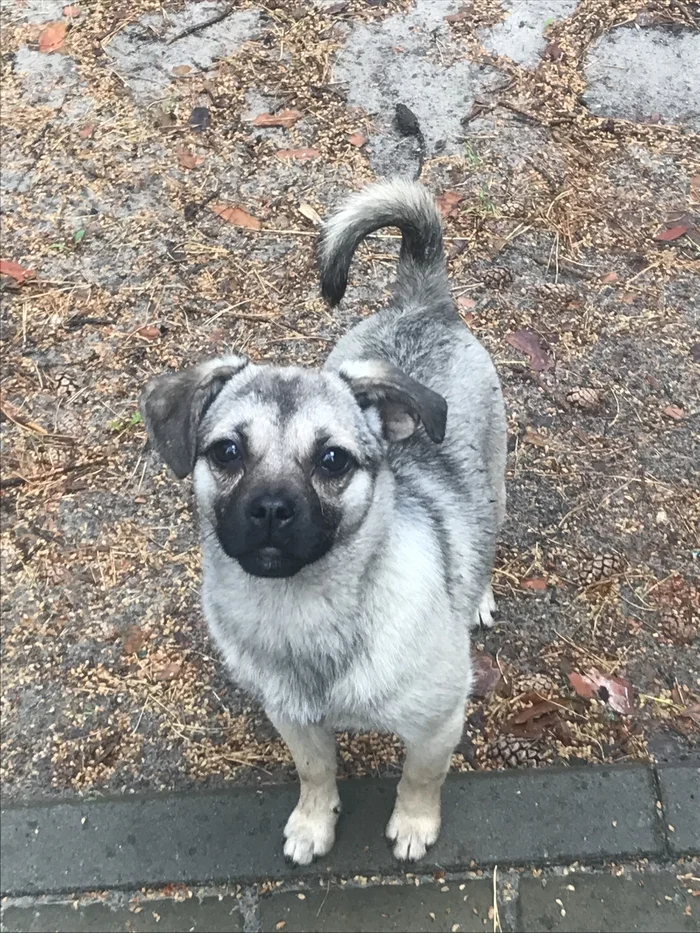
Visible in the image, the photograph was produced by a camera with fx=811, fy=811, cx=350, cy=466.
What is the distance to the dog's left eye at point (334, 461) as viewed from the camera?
7.92ft

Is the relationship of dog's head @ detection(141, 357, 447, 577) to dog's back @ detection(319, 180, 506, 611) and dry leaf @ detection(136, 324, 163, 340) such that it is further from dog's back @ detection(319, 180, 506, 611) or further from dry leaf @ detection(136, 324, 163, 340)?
dry leaf @ detection(136, 324, 163, 340)

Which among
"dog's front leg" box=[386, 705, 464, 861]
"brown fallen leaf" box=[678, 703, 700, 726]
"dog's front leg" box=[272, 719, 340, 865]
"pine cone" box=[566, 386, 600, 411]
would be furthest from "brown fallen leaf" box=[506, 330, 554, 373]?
"dog's front leg" box=[272, 719, 340, 865]

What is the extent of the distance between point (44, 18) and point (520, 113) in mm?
3773

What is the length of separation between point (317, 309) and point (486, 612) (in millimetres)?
2098

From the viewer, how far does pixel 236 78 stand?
584 cm

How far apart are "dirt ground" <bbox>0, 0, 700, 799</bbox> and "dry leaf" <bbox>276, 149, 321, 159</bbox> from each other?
22 mm

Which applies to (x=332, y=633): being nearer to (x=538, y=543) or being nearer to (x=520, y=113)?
(x=538, y=543)

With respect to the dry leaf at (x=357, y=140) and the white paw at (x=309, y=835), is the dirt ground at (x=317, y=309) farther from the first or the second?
the white paw at (x=309, y=835)

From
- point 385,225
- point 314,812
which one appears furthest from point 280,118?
point 314,812

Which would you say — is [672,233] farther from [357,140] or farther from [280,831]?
[280,831]

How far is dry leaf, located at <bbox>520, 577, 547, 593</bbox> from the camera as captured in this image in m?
3.79

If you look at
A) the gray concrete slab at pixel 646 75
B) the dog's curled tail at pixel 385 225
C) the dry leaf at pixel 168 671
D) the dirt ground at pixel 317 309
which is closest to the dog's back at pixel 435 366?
Answer: the dog's curled tail at pixel 385 225

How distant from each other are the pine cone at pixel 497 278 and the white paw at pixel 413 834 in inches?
118

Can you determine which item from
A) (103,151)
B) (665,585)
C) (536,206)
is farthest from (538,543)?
(103,151)
